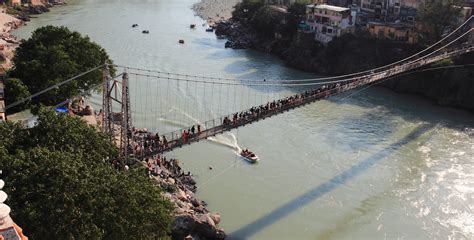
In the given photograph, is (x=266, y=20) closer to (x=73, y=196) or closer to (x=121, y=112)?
(x=121, y=112)

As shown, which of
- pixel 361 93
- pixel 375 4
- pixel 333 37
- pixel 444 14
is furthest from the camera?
pixel 375 4

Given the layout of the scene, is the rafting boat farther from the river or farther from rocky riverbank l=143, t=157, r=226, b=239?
rocky riverbank l=143, t=157, r=226, b=239

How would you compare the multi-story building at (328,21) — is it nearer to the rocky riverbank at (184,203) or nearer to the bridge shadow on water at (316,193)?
the bridge shadow on water at (316,193)

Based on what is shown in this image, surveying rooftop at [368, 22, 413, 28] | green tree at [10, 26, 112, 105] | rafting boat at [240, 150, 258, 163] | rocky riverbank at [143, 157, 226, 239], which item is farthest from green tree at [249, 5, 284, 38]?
rocky riverbank at [143, 157, 226, 239]

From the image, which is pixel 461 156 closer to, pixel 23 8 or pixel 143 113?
pixel 143 113

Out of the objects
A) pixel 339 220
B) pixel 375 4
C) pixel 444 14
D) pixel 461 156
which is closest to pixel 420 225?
pixel 339 220

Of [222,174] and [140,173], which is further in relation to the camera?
[222,174]
